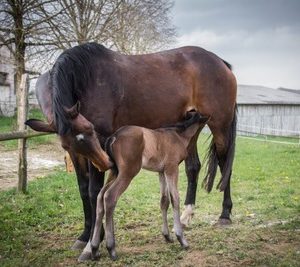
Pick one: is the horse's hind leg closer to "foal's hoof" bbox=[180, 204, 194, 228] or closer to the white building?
"foal's hoof" bbox=[180, 204, 194, 228]

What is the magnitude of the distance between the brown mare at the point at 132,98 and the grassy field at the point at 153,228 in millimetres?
488

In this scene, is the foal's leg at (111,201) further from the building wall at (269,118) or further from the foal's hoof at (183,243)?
the building wall at (269,118)

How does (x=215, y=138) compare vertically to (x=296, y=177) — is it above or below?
above

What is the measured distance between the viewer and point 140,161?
13.8 ft

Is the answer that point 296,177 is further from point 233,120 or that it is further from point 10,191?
point 10,191

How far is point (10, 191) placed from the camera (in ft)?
25.3

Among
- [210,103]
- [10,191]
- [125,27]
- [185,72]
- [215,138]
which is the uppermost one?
[125,27]

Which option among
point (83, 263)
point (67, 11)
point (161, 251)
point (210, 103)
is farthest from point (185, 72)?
point (67, 11)

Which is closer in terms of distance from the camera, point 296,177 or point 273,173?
point 296,177

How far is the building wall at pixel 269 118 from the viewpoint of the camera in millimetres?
30750

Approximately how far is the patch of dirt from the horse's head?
510 cm

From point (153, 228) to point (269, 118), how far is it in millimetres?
29414

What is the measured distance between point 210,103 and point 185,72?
0.54 m

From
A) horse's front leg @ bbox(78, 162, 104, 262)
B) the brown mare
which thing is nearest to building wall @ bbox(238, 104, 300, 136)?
the brown mare
